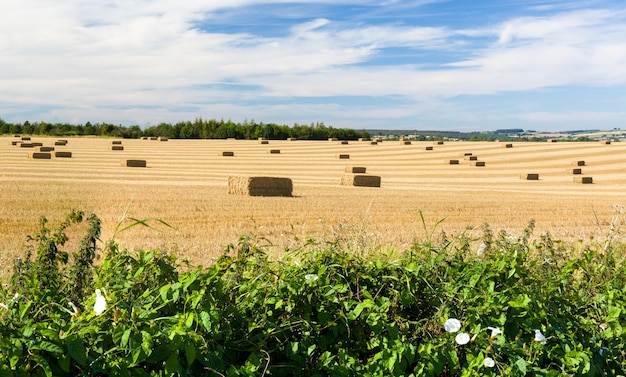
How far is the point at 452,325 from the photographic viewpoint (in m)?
4.20

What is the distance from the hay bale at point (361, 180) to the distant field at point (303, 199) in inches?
26.8

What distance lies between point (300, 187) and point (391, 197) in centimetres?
443

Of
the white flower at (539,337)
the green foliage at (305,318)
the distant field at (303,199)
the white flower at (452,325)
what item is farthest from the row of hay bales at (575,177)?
the white flower at (452,325)

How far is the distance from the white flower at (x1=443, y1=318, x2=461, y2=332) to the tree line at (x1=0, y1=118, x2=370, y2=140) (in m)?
81.1

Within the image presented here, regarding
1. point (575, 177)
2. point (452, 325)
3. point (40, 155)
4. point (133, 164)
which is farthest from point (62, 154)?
point (452, 325)

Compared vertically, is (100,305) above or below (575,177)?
above

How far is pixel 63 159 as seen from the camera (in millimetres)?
39062

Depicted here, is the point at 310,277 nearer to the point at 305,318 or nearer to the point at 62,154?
the point at 305,318

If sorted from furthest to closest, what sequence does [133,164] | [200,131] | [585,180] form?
1. [200,131]
2. [133,164]
3. [585,180]

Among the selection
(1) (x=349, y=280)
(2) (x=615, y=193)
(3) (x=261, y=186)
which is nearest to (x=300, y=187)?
(3) (x=261, y=186)

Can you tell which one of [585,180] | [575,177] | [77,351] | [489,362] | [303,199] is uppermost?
[77,351]

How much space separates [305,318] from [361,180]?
23.9 metres

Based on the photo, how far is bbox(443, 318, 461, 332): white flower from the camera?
4.17 meters

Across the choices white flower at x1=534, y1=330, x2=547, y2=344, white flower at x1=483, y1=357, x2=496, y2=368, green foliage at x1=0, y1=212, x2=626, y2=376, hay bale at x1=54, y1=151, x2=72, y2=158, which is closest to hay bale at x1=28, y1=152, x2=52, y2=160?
hay bale at x1=54, y1=151, x2=72, y2=158
